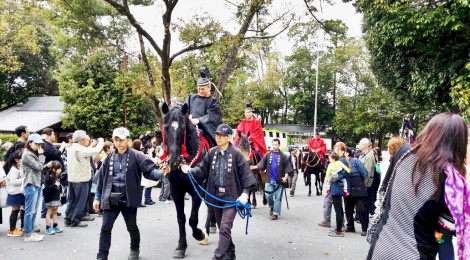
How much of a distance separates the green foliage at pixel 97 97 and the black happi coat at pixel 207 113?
1903 cm

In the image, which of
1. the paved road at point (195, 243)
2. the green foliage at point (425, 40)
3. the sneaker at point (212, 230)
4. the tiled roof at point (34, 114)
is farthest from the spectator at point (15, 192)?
the tiled roof at point (34, 114)

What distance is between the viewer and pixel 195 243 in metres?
7.00

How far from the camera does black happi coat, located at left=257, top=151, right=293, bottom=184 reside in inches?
385

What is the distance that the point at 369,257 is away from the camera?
2582 mm

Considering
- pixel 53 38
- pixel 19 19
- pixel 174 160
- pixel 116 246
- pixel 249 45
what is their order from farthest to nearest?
pixel 53 38, pixel 19 19, pixel 249 45, pixel 116 246, pixel 174 160

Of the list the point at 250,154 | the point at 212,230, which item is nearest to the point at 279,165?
the point at 250,154

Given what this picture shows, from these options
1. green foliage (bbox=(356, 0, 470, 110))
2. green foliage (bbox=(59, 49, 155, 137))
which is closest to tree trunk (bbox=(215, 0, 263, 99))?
green foliage (bbox=(356, 0, 470, 110))

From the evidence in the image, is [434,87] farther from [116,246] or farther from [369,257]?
[369,257]

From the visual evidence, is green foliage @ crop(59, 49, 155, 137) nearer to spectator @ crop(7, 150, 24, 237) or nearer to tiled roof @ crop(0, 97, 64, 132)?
tiled roof @ crop(0, 97, 64, 132)

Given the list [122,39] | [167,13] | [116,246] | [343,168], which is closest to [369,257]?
[116,246]

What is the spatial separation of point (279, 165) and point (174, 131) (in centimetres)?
469

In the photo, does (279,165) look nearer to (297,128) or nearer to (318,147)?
(318,147)

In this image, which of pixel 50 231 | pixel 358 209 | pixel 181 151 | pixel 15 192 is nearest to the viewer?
pixel 181 151

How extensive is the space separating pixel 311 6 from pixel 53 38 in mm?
26555
